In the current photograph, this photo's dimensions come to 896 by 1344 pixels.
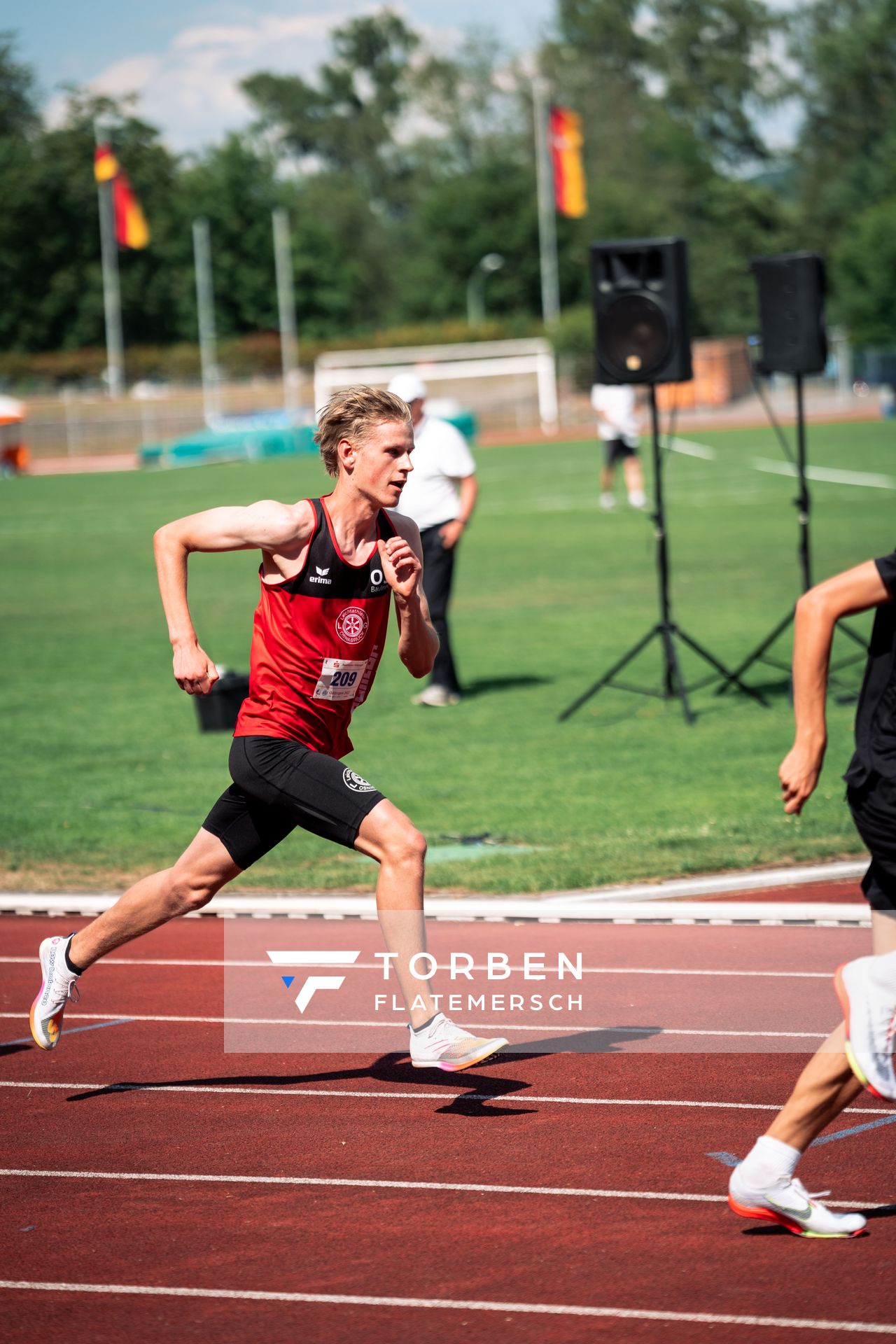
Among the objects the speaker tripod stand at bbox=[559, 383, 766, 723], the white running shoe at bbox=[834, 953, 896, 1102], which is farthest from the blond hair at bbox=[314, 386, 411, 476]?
the speaker tripod stand at bbox=[559, 383, 766, 723]

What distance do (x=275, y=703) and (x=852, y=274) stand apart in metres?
72.0

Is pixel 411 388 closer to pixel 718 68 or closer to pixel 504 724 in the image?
pixel 504 724

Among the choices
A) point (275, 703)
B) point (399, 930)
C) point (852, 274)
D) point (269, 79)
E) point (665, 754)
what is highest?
point (269, 79)

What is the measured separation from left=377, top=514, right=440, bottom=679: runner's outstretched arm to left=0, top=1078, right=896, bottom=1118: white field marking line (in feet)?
4.41

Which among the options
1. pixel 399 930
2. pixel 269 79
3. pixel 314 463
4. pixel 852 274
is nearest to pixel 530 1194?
pixel 399 930

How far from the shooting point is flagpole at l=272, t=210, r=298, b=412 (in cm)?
8162

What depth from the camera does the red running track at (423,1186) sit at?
154 inches

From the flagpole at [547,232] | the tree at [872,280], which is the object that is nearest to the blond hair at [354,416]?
the tree at [872,280]

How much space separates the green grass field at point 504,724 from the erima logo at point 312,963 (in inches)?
52.1

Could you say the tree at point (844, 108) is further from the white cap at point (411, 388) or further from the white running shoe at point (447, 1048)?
the white running shoe at point (447, 1048)

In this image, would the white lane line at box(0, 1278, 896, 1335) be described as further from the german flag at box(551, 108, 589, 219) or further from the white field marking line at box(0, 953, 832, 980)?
the german flag at box(551, 108, 589, 219)

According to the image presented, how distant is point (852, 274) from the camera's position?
240 feet

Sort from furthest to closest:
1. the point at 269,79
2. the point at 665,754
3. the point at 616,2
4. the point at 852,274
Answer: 1. the point at 269,79
2. the point at 616,2
3. the point at 852,274
4. the point at 665,754

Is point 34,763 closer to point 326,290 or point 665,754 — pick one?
point 665,754
